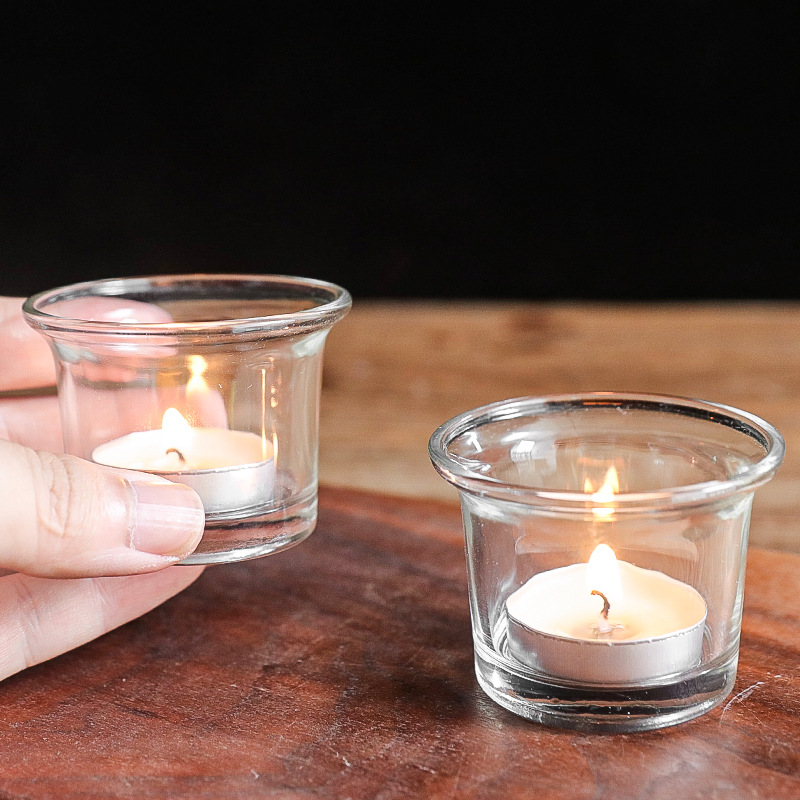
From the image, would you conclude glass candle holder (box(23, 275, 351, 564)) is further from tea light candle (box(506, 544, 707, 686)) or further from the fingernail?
tea light candle (box(506, 544, 707, 686))

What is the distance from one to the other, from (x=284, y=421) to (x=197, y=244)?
1.05 metres

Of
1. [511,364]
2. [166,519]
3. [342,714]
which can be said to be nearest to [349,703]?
[342,714]

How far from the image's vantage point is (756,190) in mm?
1443

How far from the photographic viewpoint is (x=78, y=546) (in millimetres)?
440

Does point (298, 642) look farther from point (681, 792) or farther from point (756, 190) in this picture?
point (756, 190)

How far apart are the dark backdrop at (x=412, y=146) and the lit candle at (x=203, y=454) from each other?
3.33 ft

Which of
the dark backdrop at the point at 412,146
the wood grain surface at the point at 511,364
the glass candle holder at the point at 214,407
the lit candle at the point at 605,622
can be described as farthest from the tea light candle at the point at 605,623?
the dark backdrop at the point at 412,146

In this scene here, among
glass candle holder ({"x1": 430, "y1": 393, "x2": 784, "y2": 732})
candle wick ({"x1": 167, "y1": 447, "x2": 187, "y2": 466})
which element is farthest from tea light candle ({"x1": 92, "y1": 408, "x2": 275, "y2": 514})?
glass candle holder ({"x1": 430, "y1": 393, "x2": 784, "y2": 732})

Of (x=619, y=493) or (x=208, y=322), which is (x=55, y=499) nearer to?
(x=208, y=322)

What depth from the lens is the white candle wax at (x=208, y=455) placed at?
1.66 ft

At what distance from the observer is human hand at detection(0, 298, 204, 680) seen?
43cm

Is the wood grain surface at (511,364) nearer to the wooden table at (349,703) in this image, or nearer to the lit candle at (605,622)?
the wooden table at (349,703)

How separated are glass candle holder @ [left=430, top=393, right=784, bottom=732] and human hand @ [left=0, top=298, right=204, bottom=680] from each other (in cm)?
14

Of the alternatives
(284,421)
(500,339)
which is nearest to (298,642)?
(284,421)
